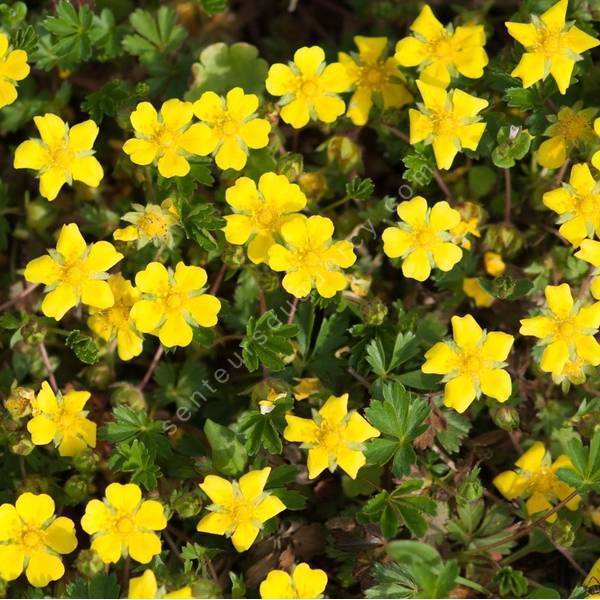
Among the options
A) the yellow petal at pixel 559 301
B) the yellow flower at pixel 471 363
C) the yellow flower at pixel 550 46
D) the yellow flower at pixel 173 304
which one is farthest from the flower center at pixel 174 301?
the yellow flower at pixel 550 46

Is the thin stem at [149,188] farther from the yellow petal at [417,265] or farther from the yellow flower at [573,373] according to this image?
the yellow flower at [573,373]

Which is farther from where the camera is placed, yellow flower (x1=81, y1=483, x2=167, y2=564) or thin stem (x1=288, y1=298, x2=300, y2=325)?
thin stem (x1=288, y1=298, x2=300, y2=325)

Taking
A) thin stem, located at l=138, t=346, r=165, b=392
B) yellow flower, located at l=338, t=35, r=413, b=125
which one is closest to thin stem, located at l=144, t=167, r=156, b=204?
thin stem, located at l=138, t=346, r=165, b=392

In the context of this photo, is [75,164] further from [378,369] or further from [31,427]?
[378,369]

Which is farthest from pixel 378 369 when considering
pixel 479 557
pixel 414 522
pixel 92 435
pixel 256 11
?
pixel 256 11

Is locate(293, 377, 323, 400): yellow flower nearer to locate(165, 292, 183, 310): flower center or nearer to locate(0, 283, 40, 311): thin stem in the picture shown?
locate(165, 292, 183, 310): flower center
